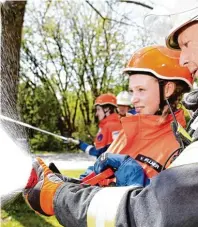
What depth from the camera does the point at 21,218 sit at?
600 centimetres

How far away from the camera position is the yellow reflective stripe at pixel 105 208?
136cm

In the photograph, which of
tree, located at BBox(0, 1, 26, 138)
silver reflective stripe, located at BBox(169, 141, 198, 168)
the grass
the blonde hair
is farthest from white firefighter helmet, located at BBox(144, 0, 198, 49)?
tree, located at BBox(0, 1, 26, 138)

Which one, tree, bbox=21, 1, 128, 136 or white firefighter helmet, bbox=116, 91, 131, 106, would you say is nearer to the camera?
white firefighter helmet, bbox=116, 91, 131, 106

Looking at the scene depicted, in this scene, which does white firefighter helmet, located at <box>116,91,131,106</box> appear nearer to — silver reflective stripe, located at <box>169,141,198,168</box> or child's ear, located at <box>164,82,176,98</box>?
child's ear, located at <box>164,82,176,98</box>

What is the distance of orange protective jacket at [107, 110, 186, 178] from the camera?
103 inches

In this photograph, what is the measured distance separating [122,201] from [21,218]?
4916mm

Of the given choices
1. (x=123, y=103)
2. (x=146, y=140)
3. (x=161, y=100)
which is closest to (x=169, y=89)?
(x=161, y=100)

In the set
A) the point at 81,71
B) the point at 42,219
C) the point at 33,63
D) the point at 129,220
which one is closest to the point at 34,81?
the point at 33,63

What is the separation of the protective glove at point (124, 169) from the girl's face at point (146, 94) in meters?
0.52

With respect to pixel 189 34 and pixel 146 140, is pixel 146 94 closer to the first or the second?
pixel 146 140

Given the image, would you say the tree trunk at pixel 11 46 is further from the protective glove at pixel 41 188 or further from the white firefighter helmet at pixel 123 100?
the protective glove at pixel 41 188

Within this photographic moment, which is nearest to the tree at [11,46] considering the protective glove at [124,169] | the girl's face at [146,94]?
the girl's face at [146,94]

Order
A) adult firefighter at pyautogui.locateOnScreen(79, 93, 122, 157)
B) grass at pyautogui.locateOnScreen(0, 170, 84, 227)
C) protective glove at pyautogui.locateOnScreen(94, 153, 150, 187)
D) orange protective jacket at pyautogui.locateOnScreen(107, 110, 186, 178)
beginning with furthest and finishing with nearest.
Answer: adult firefighter at pyautogui.locateOnScreen(79, 93, 122, 157) → grass at pyautogui.locateOnScreen(0, 170, 84, 227) → orange protective jacket at pyautogui.locateOnScreen(107, 110, 186, 178) → protective glove at pyautogui.locateOnScreen(94, 153, 150, 187)

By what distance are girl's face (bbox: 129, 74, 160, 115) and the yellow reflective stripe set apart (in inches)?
55.4
